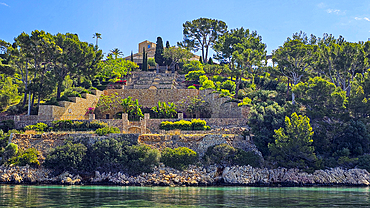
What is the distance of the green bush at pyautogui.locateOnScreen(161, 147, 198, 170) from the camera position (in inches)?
1703

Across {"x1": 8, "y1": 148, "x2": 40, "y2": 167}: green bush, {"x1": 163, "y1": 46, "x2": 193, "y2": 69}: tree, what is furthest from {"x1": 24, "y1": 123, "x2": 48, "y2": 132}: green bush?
{"x1": 163, "y1": 46, "x2": 193, "y2": 69}: tree

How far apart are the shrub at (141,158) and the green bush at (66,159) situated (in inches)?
201

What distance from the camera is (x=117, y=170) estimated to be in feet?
141

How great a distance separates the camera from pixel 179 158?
43.5 m

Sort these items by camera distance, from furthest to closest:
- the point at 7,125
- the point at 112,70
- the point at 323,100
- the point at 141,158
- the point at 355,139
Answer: the point at 112,70
the point at 7,125
the point at 323,100
the point at 355,139
the point at 141,158

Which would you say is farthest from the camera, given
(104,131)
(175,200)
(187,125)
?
(187,125)

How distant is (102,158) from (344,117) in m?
28.8

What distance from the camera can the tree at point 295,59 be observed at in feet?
194

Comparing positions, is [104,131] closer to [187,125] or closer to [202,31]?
[187,125]

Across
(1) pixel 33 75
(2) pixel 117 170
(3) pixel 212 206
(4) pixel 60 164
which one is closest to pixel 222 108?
(2) pixel 117 170

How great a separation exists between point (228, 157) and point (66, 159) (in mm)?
17565

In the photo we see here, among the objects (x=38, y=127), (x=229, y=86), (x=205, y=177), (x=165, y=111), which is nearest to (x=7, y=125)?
(x=38, y=127)

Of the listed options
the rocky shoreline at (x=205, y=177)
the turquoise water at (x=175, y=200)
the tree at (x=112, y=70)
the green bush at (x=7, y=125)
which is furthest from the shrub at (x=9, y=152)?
the tree at (x=112, y=70)

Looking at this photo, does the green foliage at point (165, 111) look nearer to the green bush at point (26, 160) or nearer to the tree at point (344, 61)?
the green bush at point (26, 160)
